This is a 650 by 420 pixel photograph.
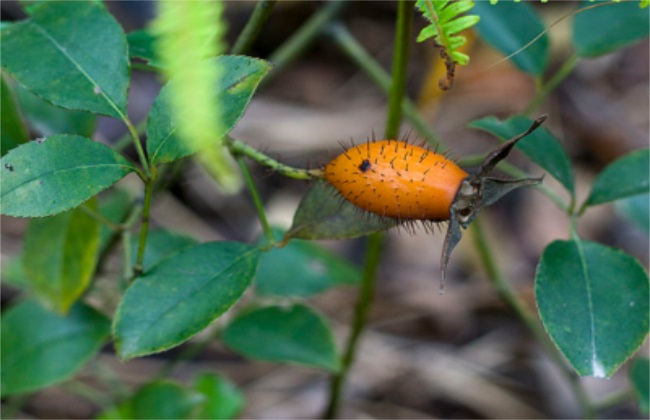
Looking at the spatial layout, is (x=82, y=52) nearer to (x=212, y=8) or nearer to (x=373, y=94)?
(x=212, y=8)

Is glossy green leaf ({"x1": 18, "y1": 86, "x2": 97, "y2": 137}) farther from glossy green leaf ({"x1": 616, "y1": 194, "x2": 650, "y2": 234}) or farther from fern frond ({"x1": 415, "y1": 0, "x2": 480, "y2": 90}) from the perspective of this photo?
glossy green leaf ({"x1": 616, "y1": 194, "x2": 650, "y2": 234})

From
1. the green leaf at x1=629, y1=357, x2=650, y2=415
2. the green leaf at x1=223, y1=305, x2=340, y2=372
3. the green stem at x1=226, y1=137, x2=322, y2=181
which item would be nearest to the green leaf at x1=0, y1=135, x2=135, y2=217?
the green stem at x1=226, y1=137, x2=322, y2=181

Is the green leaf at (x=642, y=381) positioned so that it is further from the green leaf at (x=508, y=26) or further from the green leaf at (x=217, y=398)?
the green leaf at (x=217, y=398)

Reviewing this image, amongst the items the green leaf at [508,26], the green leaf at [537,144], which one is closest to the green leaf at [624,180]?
the green leaf at [537,144]

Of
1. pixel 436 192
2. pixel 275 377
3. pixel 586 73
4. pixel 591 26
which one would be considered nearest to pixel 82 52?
pixel 436 192

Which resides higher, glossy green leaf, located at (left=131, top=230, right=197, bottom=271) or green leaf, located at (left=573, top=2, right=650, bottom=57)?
green leaf, located at (left=573, top=2, right=650, bottom=57)

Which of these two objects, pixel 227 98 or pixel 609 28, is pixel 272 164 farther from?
pixel 609 28
